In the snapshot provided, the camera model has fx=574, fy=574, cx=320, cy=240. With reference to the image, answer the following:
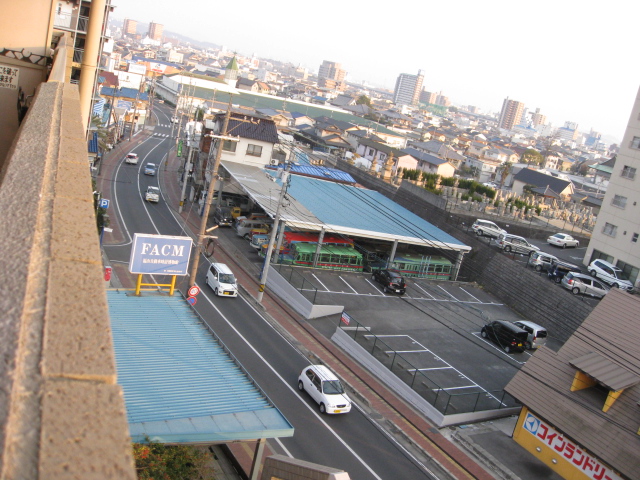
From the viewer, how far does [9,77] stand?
10273 millimetres

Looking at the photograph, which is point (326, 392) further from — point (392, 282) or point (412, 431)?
point (392, 282)

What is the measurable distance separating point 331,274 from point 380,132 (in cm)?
6445

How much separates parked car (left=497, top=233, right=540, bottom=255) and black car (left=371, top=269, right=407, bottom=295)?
8.06m

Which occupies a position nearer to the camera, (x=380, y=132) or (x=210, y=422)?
(x=210, y=422)

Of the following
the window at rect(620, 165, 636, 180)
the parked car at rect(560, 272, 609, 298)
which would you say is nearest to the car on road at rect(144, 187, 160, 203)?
the parked car at rect(560, 272, 609, 298)

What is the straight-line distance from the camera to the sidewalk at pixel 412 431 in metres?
14.5

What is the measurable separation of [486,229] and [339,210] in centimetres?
925

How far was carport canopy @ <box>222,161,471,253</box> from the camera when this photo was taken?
2747 centimetres

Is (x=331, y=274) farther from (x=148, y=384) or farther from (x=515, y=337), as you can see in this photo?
(x=148, y=384)

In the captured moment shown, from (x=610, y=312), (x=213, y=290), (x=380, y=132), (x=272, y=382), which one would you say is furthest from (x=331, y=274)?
(x=380, y=132)

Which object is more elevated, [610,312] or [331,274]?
[610,312]

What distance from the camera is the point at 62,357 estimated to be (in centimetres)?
161

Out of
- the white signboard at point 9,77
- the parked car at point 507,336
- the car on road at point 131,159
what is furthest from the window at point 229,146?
the white signboard at point 9,77

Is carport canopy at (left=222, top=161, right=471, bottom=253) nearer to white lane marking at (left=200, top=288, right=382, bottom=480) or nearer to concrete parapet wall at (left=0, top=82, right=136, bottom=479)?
→ white lane marking at (left=200, top=288, right=382, bottom=480)
